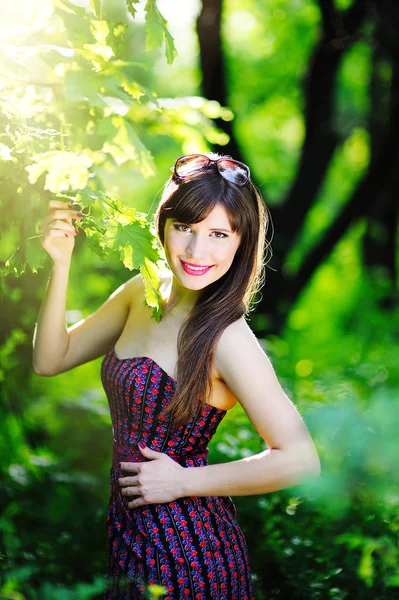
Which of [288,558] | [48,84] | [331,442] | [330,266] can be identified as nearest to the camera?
[48,84]

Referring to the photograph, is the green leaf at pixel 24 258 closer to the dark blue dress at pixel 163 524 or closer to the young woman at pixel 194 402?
the young woman at pixel 194 402

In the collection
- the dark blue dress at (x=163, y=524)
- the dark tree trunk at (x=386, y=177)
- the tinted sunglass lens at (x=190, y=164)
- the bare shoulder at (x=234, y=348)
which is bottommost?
the dark blue dress at (x=163, y=524)

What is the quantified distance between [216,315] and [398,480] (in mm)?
1753

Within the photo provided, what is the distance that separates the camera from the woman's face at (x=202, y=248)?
7.93ft

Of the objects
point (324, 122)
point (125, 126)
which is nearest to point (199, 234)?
point (125, 126)

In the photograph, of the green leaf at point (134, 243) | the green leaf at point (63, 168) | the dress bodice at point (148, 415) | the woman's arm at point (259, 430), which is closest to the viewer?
the green leaf at point (63, 168)

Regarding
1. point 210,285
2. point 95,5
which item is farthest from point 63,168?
point 210,285

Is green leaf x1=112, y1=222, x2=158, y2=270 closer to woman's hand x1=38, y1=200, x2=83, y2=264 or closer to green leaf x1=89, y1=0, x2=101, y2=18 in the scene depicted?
woman's hand x1=38, y1=200, x2=83, y2=264

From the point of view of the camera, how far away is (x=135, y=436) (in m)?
2.51

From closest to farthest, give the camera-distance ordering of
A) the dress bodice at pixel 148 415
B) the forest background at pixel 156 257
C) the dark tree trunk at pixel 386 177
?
1. the forest background at pixel 156 257
2. the dress bodice at pixel 148 415
3. the dark tree trunk at pixel 386 177

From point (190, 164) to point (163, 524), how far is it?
3.86 ft

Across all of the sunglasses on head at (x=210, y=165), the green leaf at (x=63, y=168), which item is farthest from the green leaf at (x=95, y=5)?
the sunglasses on head at (x=210, y=165)

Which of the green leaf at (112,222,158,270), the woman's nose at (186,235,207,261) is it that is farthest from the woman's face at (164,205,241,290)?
the green leaf at (112,222,158,270)

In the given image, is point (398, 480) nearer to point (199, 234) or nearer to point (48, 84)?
point (199, 234)
